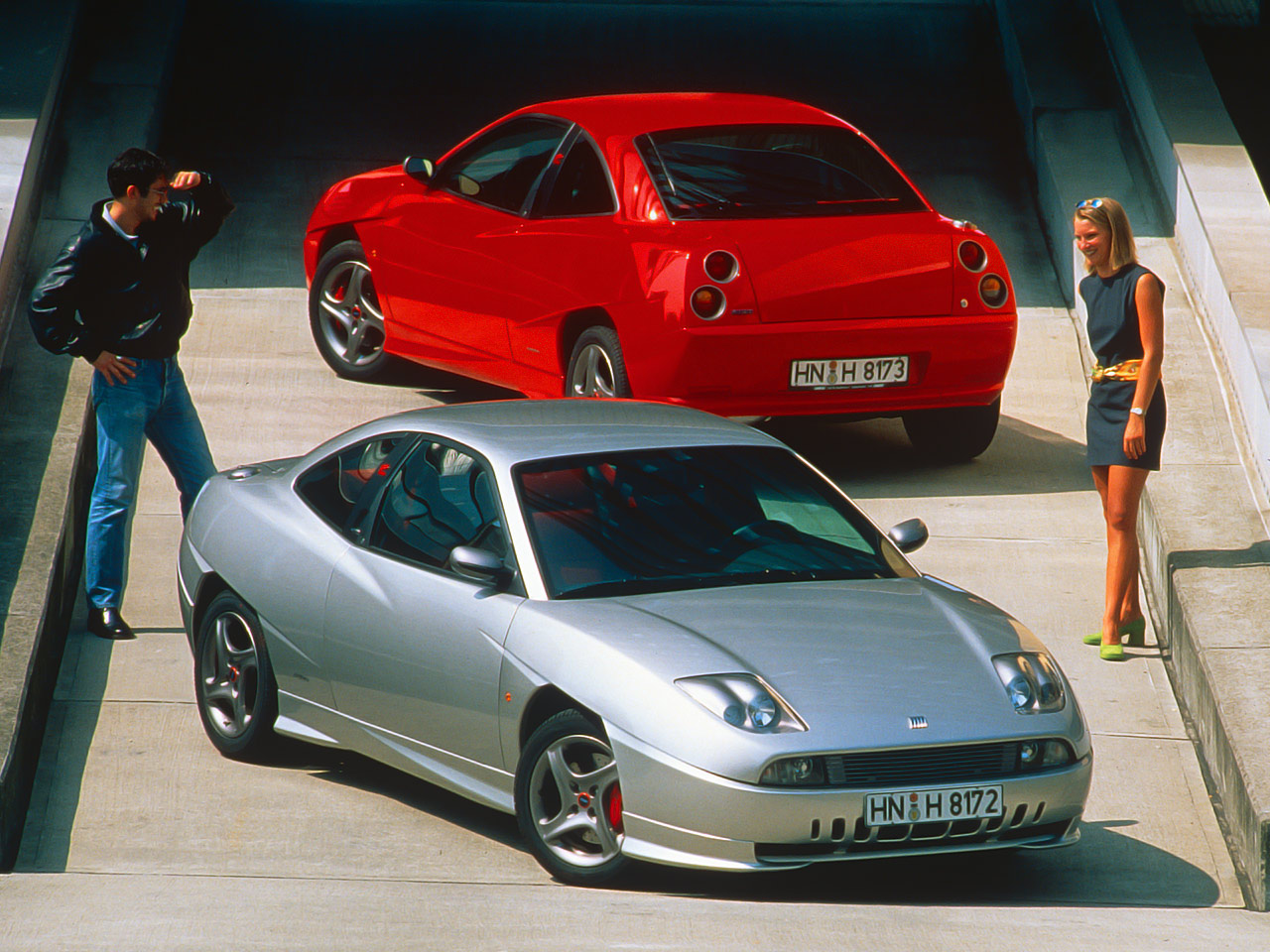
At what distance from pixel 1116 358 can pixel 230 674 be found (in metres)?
3.50

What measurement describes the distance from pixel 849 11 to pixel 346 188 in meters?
8.99

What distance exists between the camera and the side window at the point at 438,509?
19.1 ft

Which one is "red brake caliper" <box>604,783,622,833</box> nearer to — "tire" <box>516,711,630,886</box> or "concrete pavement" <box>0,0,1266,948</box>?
"tire" <box>516,711,630,886</box>

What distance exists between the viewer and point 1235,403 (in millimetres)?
9594

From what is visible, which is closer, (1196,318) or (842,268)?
(842,268)

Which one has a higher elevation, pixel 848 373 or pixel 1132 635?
pixel 848 373

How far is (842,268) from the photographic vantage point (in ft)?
28.6

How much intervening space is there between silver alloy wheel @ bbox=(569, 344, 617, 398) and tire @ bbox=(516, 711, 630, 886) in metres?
3.76

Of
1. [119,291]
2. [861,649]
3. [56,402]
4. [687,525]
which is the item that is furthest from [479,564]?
[56,402]

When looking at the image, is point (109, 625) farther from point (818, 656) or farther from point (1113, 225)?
point (1113, 225)

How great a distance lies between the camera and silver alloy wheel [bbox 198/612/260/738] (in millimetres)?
6465

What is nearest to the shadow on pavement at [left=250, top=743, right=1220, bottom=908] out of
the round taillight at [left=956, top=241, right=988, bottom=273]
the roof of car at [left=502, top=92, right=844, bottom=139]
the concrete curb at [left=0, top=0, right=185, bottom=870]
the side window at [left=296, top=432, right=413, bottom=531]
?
the side window at [left=296, top=432, right=413, bottom=531]

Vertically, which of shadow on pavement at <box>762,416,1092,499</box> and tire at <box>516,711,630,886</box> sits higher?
shadow on pavement at <box>762,416,1092,499</box>

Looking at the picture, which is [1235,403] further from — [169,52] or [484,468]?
[169,52]
